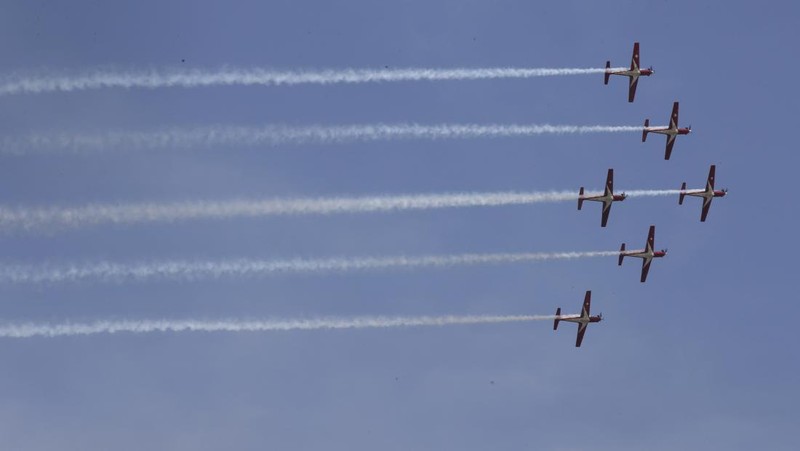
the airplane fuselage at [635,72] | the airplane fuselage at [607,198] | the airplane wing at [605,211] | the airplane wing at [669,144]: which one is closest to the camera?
the airplane fuselage at [607,198]

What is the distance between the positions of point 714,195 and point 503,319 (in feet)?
81.8

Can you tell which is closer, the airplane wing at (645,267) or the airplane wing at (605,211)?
the airplane wing at (605,211)

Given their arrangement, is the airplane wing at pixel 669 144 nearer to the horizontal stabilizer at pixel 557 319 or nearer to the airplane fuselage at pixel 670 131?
the airplane fuselage at pixel 670 131

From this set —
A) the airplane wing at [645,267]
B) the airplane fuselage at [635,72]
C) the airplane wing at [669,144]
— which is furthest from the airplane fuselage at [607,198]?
the airplane fuselage at [635,72]

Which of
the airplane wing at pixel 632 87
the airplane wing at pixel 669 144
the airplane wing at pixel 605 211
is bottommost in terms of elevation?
the airplane wing at pixel 605 211

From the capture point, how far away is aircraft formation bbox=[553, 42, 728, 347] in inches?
5915

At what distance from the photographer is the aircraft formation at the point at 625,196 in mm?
150250

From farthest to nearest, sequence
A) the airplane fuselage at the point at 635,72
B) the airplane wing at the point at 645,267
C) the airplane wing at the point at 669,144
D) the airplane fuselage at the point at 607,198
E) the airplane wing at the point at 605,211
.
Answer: the airplane wing at the point at 645,267, the airplane wing at the point at 669,144, the airplane wing at the point at 605,211, the airplane fuselage at the point at 635,72, the airplane fuselage at the point at 607,198

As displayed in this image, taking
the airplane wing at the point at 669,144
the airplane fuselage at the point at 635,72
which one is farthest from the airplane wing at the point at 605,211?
the airplane fuselage at the point at 635,72

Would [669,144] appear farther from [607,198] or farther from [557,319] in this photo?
[557,319]

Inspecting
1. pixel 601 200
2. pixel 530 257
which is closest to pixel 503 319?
pixel 530 257

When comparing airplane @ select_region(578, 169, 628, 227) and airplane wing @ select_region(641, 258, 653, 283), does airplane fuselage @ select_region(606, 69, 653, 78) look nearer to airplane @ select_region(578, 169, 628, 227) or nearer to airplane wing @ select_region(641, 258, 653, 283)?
airplane @ select_region(578, 169, 628, 227)

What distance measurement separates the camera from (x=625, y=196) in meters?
151

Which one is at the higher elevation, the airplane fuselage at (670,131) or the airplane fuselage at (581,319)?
the airplane fuselage at (670,131)
